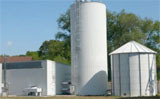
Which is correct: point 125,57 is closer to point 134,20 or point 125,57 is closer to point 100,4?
point 100,4

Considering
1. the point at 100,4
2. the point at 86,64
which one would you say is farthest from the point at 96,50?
the point at 100,4

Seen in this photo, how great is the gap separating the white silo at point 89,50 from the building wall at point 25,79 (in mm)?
4071

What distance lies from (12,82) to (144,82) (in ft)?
58.8

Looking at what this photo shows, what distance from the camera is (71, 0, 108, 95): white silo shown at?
137 ft

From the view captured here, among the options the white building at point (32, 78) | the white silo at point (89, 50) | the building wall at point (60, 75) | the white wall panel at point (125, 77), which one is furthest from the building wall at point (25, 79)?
the white wall panel at point (125, 77)

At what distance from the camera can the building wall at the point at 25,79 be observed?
4238 cm

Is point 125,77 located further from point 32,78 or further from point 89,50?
point 32,78

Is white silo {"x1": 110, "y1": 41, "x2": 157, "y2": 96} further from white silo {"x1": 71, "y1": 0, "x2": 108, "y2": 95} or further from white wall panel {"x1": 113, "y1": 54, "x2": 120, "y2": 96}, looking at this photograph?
white silo {"x1": 71, "y1": 0, "x2": 108, "y2": 95}

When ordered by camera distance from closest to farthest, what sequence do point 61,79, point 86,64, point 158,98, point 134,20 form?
1. point 158,98
2. point 86,64
3. point 61,79
4. point 134,20

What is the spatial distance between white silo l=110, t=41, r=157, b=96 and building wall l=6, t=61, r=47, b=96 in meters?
9.47

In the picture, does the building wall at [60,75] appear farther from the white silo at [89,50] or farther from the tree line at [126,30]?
the tree line at [126,30]

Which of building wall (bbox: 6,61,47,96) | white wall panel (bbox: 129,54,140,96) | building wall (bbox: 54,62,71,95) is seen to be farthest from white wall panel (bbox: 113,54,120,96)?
building wall (bbox: 54,62,71,95)

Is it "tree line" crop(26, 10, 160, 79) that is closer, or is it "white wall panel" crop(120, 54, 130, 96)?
"white wall panel" crop(120, 54, 130, 96)

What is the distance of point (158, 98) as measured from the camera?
1208 inches
